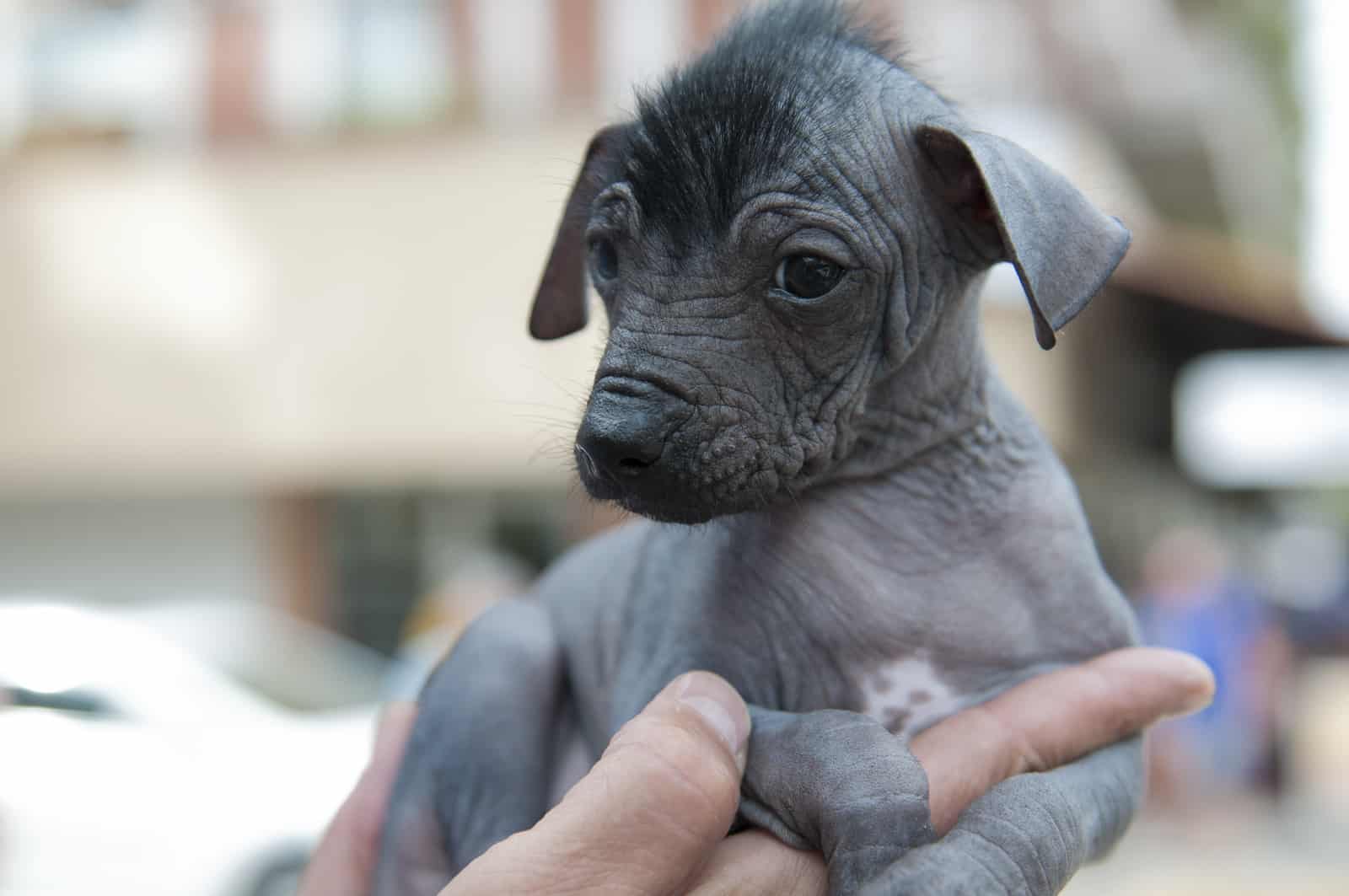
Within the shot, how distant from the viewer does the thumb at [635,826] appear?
5.61ft

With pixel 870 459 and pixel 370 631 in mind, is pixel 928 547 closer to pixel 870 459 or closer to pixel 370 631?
pixel 870 459

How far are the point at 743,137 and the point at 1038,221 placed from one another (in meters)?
0.42

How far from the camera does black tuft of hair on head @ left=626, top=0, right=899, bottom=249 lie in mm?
1751

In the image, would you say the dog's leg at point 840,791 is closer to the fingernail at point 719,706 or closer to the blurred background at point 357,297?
the fingernail at point 719,706

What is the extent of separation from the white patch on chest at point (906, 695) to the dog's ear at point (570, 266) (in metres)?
0.87

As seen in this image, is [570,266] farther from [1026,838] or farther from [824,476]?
[1026,838]

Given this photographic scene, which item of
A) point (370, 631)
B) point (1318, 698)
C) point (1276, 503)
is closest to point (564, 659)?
point (370, 631)

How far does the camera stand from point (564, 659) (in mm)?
2350

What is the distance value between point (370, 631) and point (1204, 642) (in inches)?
360

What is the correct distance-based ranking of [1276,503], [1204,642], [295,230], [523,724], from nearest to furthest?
[523,724]
[1204,642]
[295,230]
[1276,503]

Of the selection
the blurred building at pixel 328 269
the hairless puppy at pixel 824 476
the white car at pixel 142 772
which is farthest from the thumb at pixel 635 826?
the blurred building at pixel 328 269

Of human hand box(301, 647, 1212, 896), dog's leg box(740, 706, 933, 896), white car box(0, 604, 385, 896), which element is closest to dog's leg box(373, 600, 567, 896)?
human hand box(301, 647, 1212, 896)

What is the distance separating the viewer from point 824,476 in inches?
77.5

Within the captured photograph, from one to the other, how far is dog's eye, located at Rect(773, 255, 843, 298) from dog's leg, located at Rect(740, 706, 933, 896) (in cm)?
58
